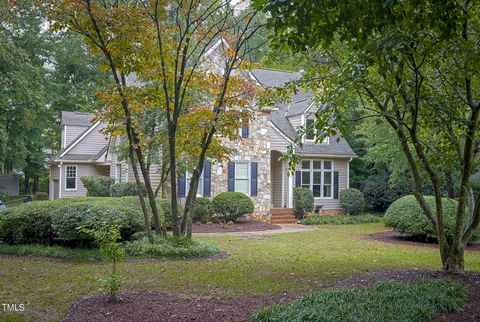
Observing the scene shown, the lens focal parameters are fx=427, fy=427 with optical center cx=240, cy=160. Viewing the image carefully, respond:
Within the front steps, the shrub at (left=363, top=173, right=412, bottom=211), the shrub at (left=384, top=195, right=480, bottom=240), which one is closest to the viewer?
the shrub at (left=384, top=195, right=480, bottom=240)

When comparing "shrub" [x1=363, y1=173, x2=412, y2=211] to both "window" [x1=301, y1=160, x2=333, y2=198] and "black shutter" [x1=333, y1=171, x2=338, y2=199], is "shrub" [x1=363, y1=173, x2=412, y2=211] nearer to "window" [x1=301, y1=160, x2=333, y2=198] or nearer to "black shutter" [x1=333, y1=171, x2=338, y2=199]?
"black shutter" [x1=333, y1=171, x2=338, y2=199]

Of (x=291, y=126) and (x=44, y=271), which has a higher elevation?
(x=291, y=126)

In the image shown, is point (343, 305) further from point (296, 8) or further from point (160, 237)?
point (160, 237)

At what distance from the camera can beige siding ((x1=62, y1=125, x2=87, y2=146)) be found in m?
27.4

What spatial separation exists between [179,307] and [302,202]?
14.9 metres

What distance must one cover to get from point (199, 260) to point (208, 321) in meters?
4.20

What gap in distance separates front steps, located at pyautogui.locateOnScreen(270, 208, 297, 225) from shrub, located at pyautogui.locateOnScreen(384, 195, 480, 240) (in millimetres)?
6489

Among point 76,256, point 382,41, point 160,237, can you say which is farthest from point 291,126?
point 382,41

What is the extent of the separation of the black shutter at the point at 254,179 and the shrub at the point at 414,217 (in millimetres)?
6859

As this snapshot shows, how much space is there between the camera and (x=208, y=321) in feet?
16.5

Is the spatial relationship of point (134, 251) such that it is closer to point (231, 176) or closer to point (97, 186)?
point (231, 176)

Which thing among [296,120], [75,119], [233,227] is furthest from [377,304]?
[75,119]

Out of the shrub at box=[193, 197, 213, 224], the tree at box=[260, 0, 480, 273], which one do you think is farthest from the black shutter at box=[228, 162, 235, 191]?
the tree at box=[260, 0, 480, 273]

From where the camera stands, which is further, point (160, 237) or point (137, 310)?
point (160, 237)
